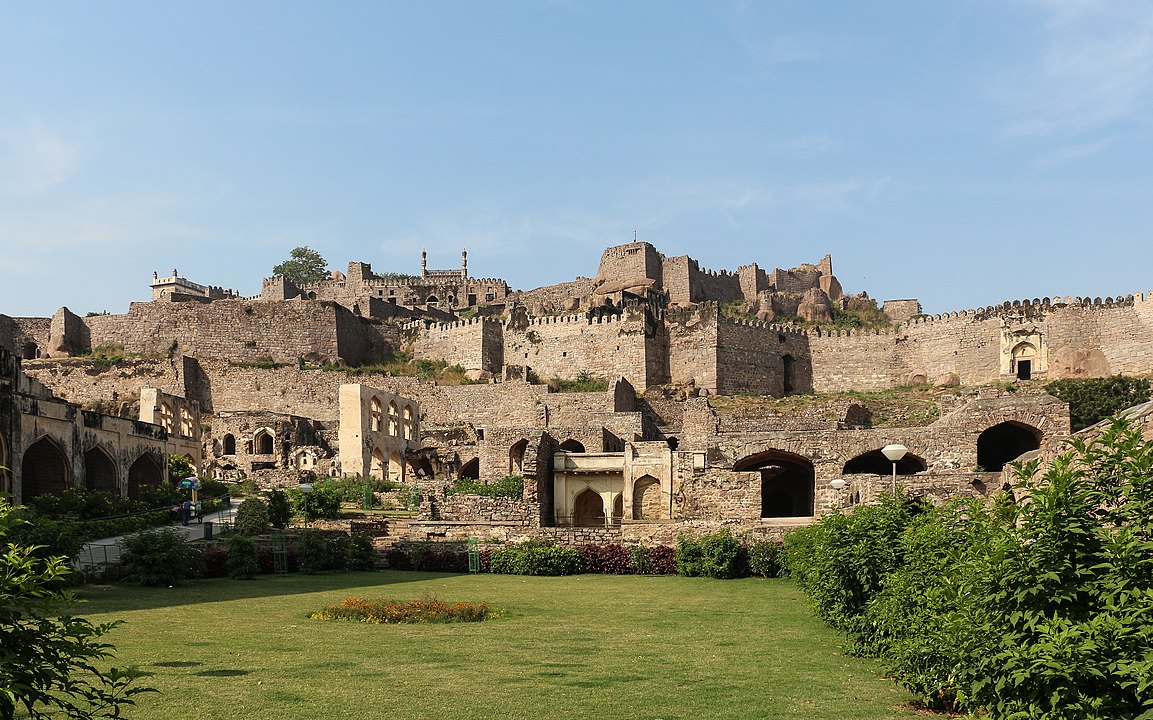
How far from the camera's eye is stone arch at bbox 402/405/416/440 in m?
49.5

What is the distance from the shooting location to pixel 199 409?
5684 cm

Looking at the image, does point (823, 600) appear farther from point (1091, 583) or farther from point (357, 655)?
point (1091, 583)

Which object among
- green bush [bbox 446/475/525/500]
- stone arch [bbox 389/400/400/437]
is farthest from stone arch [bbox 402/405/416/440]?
green bush [bbox 446/475/525/500]

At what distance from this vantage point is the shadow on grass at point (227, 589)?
1820cm

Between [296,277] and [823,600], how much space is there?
97436mm

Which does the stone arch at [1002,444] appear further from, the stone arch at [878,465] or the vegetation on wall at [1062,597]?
the vegetation on wall at [1062,597]

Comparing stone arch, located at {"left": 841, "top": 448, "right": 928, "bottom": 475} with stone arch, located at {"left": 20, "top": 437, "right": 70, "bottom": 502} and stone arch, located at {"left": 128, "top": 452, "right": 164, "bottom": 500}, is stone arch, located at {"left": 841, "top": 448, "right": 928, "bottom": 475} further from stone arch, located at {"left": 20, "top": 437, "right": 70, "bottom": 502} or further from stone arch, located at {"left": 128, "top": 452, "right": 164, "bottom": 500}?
stone arch, located at {"left": 20, "top": 437, "right": 70, "bottom": 502}

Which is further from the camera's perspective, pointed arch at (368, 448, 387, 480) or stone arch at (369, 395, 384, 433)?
stone arch at (369, 395, 384, 433)

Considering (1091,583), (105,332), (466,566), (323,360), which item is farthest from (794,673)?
(105,332)

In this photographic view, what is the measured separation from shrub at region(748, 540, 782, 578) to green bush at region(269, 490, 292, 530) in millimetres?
12524

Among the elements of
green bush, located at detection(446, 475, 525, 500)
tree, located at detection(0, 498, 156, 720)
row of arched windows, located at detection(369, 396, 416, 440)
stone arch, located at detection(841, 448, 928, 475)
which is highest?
row of arched windows, located at detection(369, 396, 416, 440)

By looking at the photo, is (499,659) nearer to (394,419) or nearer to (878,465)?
(878,465)

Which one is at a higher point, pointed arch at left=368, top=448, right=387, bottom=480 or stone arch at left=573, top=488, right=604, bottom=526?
pointed arch at left=368, top=448, right=387, bottom=480

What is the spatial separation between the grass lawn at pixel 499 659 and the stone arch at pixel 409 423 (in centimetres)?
2844
